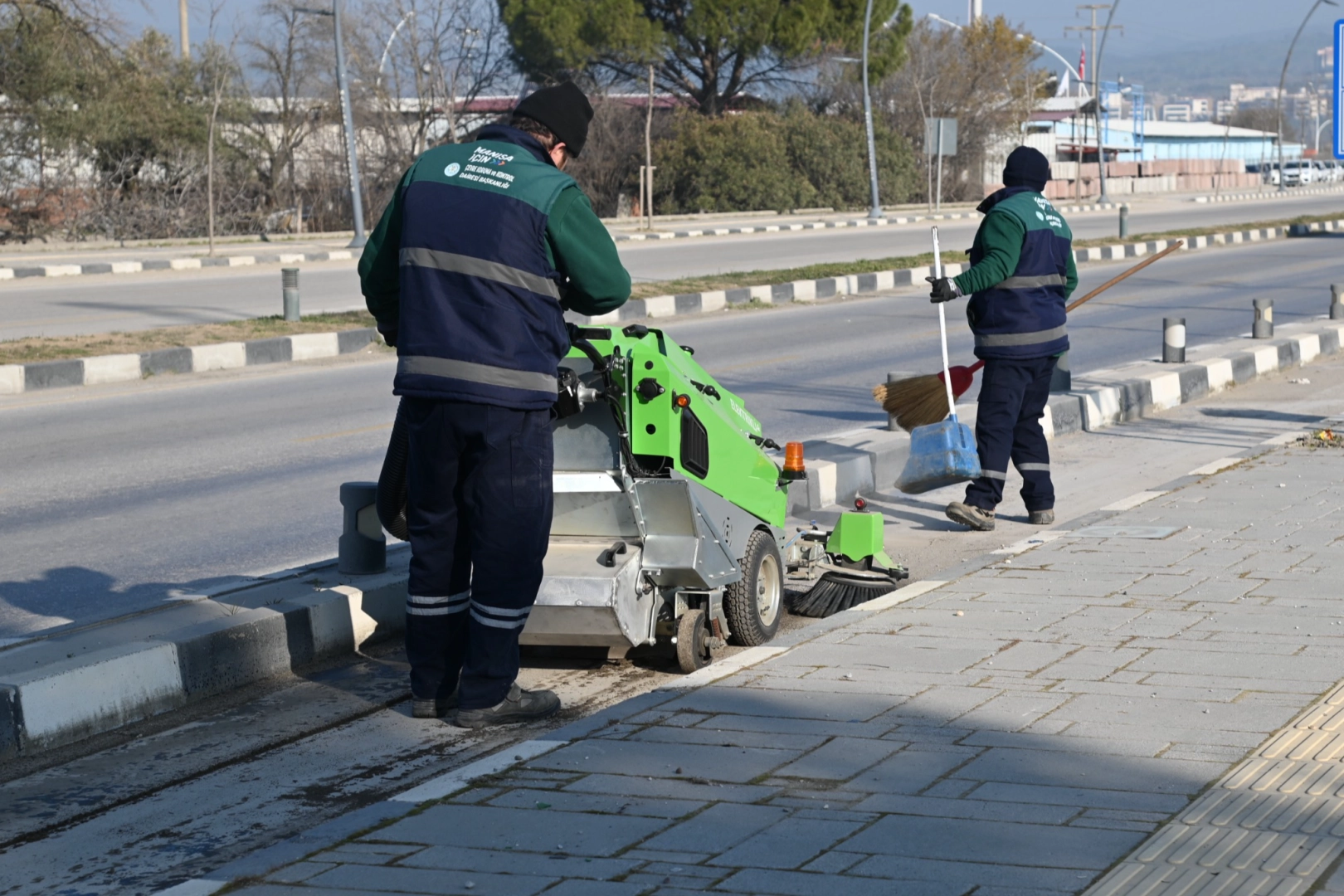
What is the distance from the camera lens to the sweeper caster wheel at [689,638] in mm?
4945

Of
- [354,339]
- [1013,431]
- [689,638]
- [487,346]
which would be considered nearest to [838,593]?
[689,638]

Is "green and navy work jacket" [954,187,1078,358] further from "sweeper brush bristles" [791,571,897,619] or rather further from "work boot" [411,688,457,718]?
"work boot" [411,688,457,718]

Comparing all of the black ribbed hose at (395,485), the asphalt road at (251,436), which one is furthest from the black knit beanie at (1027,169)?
the black ribbed hose at (395,485)

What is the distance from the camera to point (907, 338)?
629 inches

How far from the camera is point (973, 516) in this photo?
7.22 meters

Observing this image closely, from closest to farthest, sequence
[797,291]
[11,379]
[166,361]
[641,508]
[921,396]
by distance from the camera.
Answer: [641,508], [921,396], [11,379], [166,361], [797,291]

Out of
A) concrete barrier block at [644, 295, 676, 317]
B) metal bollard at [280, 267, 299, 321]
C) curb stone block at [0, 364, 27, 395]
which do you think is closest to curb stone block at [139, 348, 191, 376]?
curb stone block at [0, 364, 27, 395]

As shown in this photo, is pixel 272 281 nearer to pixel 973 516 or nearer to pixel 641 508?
pixel 973 516

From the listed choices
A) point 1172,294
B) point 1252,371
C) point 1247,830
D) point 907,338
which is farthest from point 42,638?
point 1172,294

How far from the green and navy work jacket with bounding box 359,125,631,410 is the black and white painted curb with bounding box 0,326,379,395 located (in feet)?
30.7

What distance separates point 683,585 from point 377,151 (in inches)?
1418

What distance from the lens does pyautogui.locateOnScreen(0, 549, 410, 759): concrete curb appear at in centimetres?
442

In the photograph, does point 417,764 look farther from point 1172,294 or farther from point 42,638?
point 1172,294

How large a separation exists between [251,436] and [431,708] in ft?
19.7
